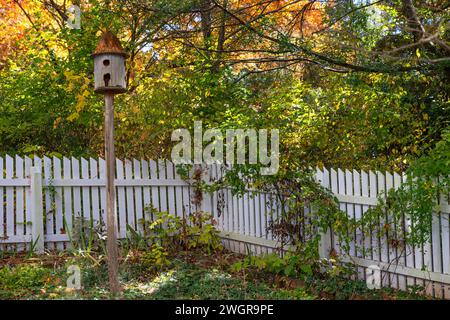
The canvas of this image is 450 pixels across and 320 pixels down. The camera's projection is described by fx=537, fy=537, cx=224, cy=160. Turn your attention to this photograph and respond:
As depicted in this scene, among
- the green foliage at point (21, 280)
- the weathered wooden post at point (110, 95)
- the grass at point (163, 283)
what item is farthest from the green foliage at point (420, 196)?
the green foliage at point (21, 280)

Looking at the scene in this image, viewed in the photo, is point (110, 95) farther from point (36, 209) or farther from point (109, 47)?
point (36, 209)

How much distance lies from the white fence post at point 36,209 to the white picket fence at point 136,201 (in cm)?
1

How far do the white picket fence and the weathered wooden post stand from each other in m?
2.25

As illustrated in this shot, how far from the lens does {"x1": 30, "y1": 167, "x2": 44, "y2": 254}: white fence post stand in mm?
7316

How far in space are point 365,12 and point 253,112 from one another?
8.89ft

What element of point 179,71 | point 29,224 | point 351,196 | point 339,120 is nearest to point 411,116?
point 339,120

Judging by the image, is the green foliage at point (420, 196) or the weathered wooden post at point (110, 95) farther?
the weathered wooden post at point (110, 95)

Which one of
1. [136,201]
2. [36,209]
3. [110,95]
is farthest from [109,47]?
[136,201]

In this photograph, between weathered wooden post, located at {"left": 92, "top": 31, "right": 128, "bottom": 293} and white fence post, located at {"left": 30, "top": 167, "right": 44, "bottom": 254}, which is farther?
white fence post, located at {"left": 30, "top": 167, "right": 44, "bottom": 254}

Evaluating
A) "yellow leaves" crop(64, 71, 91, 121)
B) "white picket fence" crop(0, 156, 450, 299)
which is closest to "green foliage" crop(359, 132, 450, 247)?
"white picket fence" crop(0, 156, 450, 299)

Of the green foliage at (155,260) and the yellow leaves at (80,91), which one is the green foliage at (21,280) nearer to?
the green foliage at (155,260)

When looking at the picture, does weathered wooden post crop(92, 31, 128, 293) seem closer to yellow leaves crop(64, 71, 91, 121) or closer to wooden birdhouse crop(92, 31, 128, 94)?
wooden birdhouse crop(92, 31, 128, 94)

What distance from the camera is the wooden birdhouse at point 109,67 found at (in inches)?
216
